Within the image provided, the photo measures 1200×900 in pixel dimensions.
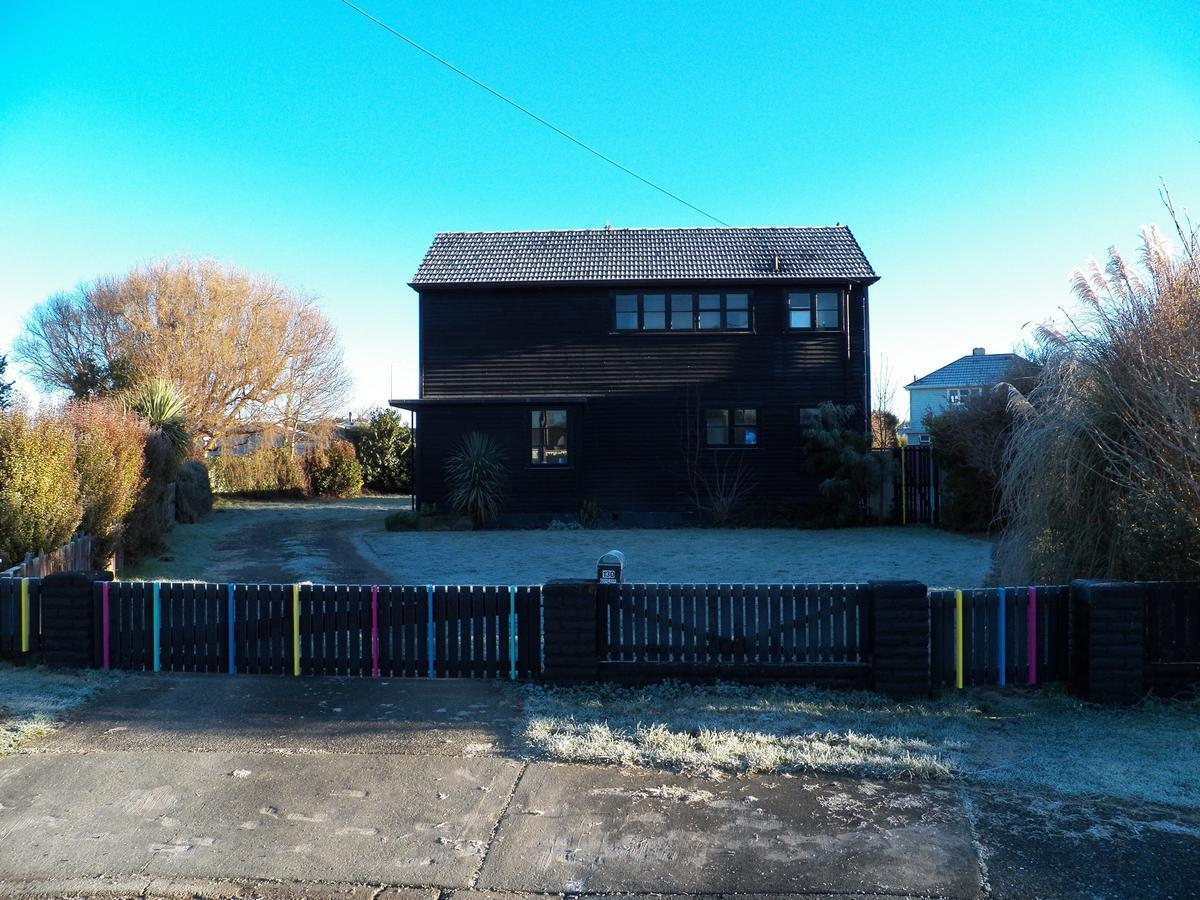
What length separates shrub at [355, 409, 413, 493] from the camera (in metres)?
35.4

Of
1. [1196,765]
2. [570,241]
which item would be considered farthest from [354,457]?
[1196,765]

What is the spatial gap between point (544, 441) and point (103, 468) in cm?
1109

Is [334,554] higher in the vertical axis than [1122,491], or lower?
lower

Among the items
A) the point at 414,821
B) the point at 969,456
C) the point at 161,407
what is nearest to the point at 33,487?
the point at 414,821

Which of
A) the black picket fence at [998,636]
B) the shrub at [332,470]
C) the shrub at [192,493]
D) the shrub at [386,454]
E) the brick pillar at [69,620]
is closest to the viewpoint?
the black picket fence at [998,636]

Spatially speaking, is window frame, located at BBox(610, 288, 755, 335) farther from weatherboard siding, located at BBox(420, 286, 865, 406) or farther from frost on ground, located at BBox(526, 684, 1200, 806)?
frost on ground, located at BBox(526, 684, 1200, 806)

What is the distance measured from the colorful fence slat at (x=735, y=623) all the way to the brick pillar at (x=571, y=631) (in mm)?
135

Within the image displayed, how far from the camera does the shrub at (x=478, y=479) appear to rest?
21.2 metres

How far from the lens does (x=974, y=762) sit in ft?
19.0

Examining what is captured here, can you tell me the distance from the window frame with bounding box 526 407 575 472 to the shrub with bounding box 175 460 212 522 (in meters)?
8.15

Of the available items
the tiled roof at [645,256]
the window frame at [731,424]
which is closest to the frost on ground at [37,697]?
the tiled roof at [645,256]

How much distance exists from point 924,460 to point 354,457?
66.6 ft

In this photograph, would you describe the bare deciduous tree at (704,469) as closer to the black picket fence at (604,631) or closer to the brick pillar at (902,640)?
the black picket fence at (604,631)

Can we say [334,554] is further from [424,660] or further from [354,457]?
[354,457]
